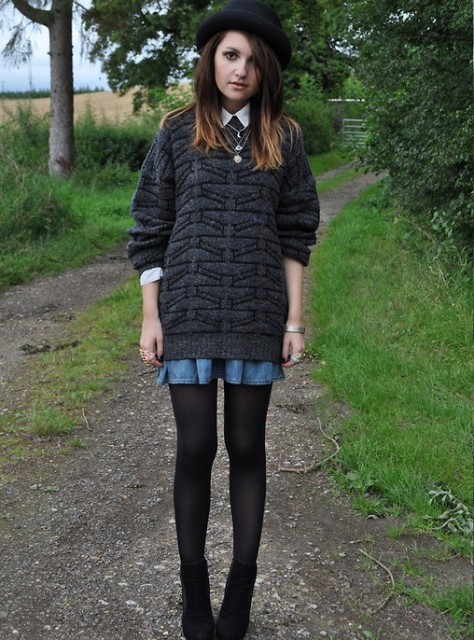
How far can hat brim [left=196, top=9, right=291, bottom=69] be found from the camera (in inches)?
98.0

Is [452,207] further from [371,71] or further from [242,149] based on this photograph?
[242,149]

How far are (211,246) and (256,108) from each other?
1.54 feet

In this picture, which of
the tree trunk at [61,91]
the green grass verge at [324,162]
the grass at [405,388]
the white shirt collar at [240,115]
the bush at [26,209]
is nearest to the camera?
the white shirt collar at [240,115]

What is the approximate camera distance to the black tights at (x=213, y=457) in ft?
8.55

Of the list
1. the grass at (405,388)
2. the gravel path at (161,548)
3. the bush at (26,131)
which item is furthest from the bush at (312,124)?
the gravel path at (161,548)

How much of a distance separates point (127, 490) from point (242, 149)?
6.84 feet

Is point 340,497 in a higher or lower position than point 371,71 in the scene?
lower

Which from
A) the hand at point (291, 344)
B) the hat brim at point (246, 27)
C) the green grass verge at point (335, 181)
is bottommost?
the green grass verge at point (335, 181)

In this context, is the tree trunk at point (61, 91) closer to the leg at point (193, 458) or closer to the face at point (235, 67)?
the face at point (235, 67)

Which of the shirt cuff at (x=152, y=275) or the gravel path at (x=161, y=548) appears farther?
the gravel path at (x=161, y=548)

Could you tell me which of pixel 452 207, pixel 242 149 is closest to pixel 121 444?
pixel 242 149

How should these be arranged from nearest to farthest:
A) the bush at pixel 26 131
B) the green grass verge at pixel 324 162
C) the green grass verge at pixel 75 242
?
the green grass verge at pixel 75 242, the bush at pixel 26 131, the green grass verge at pixel 324 162

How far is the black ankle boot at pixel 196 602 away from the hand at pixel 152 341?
0.70m

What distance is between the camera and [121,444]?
4676 millimetres
